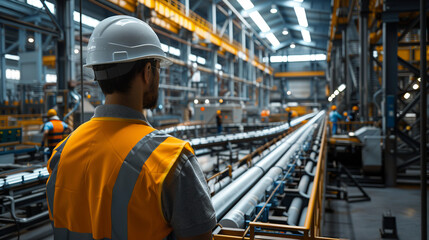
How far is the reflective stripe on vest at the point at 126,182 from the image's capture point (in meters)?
0.91

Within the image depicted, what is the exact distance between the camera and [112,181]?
3.06ft

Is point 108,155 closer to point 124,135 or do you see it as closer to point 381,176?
point 124,135

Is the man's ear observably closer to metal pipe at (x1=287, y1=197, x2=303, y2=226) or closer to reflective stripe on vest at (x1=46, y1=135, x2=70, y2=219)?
reflective stripe on vest at (x1=46, y1=135, x2=70, y2=219)

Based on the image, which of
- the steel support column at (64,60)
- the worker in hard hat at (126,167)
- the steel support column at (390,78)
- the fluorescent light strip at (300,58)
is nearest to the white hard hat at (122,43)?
the worker in hard hat at (126,167)

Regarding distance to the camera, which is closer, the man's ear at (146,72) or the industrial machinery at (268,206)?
the man's ear at (146,72)

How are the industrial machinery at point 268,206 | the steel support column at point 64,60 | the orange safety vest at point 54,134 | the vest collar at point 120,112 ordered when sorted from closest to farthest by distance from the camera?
the vest collar at point 120,112 < the industrial machinery at point 268,206 < the orange safety vest at point 54,134 < the steel support column at point 64,60

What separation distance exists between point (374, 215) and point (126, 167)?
678 centimetres

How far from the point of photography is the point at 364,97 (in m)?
11.7

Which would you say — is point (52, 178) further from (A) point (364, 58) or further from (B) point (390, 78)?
(A) point (364, 58)

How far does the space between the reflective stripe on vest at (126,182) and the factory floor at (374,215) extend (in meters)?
4.87

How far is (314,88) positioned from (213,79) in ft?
78.5

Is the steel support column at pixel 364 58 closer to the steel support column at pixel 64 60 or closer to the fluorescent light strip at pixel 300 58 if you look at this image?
the steel support column at pixel 64 60

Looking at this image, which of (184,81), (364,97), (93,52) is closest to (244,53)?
(184,81)

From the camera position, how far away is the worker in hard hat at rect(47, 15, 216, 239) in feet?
2.93
